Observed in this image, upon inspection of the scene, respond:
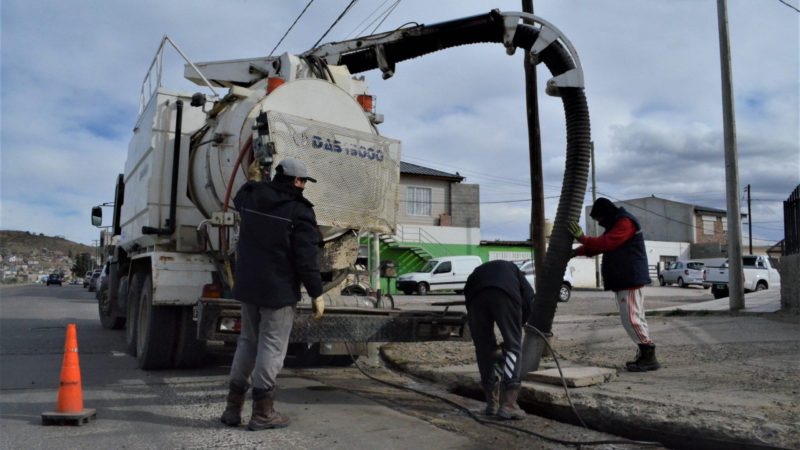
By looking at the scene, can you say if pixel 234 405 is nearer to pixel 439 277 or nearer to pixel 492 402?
pixel 492 402

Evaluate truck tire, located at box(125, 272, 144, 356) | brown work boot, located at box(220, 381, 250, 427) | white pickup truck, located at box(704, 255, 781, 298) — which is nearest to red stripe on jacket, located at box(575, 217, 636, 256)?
brown work boot, located at box(220, 381, 250, 427)

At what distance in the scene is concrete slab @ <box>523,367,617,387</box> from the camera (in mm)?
5369

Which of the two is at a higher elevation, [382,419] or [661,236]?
[661,236]

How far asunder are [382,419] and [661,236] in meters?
57.2

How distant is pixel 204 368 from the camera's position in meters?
7.38

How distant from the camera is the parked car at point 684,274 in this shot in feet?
109

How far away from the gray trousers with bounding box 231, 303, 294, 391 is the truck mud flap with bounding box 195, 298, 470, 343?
1.24 ft

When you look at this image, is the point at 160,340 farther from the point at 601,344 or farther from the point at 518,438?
the point at 601,344

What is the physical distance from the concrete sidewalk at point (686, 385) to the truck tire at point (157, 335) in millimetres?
2680

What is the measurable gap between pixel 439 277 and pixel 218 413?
2429cm

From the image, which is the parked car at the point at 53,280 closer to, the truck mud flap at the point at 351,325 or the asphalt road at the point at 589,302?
the asphalt road at the point at 589,302

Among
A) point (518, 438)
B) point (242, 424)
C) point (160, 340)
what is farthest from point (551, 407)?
point (160, 340)

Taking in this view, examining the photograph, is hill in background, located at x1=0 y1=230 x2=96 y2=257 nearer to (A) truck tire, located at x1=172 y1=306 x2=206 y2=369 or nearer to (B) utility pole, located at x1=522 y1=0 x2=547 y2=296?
(A) truck tire, located at x1=172 y1=306 x2=206 y2=369

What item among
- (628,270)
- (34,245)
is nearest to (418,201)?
(628,270)
